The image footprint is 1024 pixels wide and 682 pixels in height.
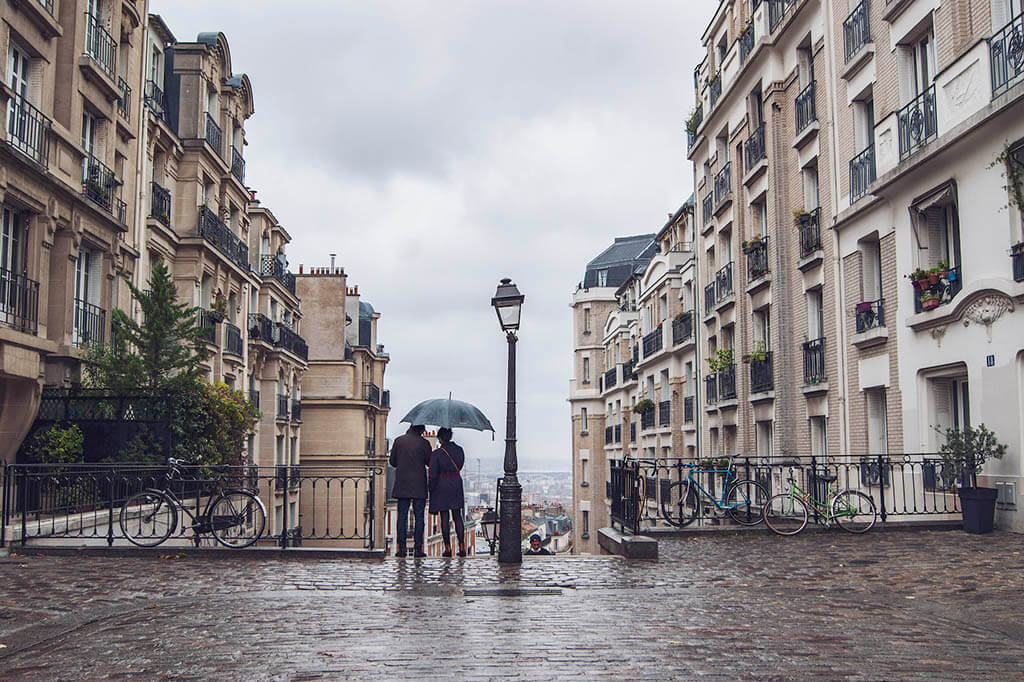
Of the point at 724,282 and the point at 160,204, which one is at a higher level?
the point at 160,204

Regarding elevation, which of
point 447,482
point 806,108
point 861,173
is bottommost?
point 447,482

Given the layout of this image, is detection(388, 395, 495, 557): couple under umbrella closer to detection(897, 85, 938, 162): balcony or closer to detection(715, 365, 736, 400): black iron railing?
detection(897, 85, 938, 162): balcony

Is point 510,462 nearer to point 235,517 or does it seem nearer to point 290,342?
point 235,517

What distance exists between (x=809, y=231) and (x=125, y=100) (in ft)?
55.7

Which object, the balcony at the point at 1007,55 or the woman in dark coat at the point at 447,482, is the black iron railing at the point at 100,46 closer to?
the woman in dark coat at the point at 447,482

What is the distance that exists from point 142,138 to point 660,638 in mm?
22729

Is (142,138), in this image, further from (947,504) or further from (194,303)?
(947,504)

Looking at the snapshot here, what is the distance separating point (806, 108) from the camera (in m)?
23.9

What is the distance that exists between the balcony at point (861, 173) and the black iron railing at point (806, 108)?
2707 millimetres

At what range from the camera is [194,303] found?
98.6 ft

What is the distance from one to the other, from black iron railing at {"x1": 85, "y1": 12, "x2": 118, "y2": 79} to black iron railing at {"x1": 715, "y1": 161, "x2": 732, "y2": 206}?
1785cm

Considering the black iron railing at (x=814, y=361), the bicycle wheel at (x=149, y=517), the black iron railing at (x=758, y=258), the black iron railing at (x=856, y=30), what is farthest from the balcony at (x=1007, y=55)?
the bicycle wheel at (x=149, y=517)

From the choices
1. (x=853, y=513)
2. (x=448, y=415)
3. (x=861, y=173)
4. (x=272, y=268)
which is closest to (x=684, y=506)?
(x=853, y=513)

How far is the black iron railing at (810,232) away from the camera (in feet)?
75.0
